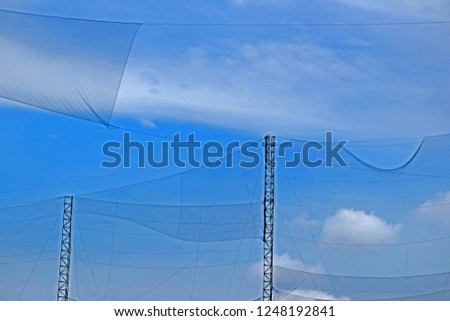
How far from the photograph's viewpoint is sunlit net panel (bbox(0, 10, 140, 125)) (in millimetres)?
12039

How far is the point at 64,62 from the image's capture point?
12.3 meters

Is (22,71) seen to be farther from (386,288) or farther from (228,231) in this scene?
(386,288)

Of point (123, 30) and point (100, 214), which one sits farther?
point (100, 214)

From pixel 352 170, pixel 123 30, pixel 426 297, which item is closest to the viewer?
pixel 123 30

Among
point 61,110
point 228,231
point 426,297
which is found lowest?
point 426,297

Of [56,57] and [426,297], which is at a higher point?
[56,57]

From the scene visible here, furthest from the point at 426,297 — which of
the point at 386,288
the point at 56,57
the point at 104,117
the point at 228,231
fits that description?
the point at 56,57

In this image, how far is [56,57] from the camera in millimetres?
12281

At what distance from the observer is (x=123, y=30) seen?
12859mm

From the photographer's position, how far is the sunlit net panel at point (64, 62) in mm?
12039
